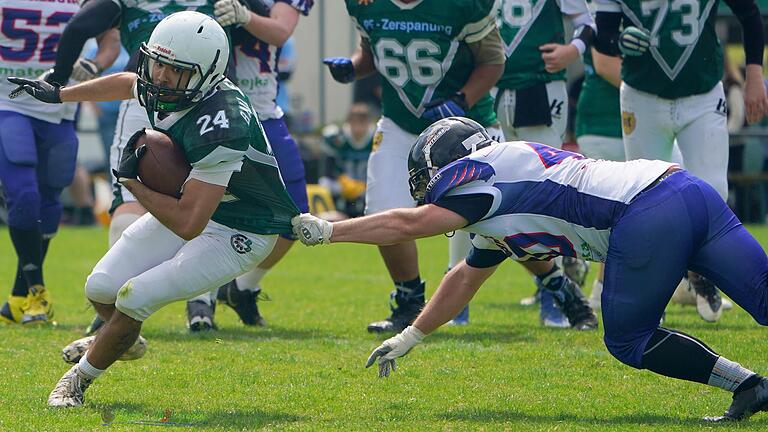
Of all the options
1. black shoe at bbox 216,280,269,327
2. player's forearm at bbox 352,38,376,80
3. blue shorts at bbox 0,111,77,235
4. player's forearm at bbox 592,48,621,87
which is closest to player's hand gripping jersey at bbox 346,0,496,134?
player's forearm at bbox 352,38,376,80

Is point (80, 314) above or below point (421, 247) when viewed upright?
above

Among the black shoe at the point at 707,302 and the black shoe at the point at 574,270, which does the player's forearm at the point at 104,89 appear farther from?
the black shoe at the point at 574,270

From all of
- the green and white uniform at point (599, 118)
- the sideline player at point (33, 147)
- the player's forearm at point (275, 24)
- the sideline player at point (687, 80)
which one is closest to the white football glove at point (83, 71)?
the sideline player at point (33, 147)

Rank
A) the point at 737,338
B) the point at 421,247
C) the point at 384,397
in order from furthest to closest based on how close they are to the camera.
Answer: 1. the point at 421,247
2. the point at 737,338
3. the point at 384,397

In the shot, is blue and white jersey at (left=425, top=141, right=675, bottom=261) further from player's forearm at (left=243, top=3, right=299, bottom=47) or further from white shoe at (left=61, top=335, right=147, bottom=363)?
player's forearm at (left=243, top=3, right=299, bottom=47)

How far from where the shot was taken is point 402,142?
703cm

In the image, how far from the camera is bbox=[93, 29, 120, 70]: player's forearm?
24.5 ft

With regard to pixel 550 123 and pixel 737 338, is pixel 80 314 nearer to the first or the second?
pixel 550 123

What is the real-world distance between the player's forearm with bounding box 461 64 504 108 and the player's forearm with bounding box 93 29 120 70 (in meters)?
2.13

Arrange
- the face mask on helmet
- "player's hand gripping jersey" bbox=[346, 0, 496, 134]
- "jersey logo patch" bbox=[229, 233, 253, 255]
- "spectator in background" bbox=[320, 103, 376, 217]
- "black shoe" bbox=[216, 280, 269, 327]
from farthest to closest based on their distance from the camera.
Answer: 1. "spectator in background" bbox=[320, 103, 376, 217]
2. "black shoe" bbox=[216, 280, 269, 327]
3. "player's hand gripping jersey" bbox=[346, 0, 496, 134]
4. "jersey logo patch" bbox=[229, 233, 253, 255]
5. the face mask on helmet

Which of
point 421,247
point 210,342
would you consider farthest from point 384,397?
point 421,247

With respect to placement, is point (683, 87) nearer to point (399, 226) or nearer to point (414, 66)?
point (414, 66)

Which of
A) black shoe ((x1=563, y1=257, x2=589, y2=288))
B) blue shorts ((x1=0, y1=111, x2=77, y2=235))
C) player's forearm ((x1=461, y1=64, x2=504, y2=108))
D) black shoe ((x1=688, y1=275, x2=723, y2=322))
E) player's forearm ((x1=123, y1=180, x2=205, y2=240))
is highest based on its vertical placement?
player's forearm ((x1=123, y1=180, x2=205, y2=240))

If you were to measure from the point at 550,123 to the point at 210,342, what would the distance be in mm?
2530
